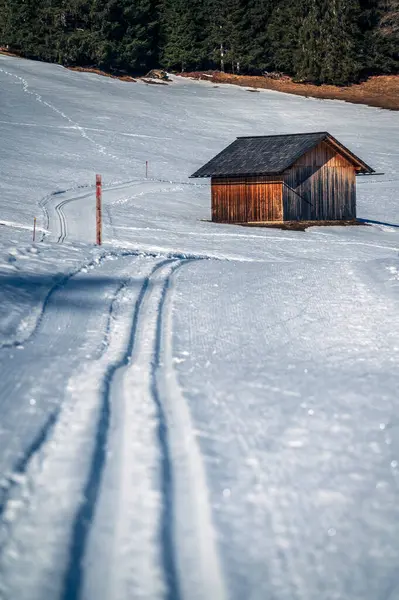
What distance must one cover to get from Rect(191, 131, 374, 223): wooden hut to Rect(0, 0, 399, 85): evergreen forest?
4795 cm

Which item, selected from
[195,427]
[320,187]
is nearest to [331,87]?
[320,187]

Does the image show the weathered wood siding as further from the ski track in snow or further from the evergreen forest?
the evergreen forest

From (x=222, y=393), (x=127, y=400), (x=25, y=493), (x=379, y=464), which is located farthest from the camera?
(x=222, y=393)

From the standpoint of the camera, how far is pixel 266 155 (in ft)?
122

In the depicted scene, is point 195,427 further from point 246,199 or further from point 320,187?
point 320,187

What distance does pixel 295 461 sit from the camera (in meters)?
5.47

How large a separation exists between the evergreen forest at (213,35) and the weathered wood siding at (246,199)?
49970mm

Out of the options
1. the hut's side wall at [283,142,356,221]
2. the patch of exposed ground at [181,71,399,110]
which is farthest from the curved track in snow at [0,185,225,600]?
the patch of exposed ground at [181,71,399,110]

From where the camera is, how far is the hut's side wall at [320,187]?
120 ft

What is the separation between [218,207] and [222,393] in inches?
1194

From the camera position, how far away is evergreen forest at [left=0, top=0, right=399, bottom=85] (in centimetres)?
8400

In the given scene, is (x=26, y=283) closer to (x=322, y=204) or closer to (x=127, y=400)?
(x=127, y=400)

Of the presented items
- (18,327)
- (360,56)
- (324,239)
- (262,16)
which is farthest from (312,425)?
(262,16)

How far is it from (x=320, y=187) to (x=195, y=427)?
108ft
